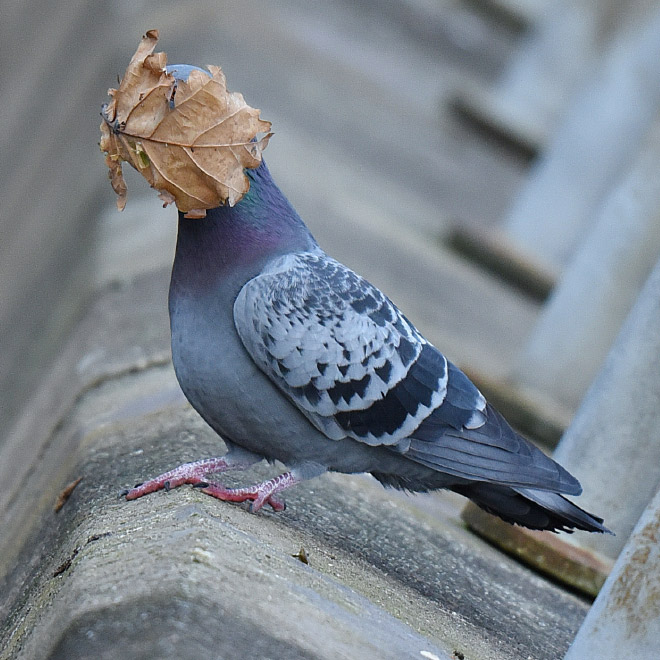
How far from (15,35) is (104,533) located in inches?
319

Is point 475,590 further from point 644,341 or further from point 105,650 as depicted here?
point 105,650

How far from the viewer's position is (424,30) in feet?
55.7

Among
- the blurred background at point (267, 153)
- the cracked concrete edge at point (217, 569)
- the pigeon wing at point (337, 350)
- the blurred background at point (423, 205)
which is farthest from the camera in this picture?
the blurred background at point (267, 153)

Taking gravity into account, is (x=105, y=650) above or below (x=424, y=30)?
below

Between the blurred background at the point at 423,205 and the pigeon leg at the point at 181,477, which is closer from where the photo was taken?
the pigeon leg at the point at 181,477

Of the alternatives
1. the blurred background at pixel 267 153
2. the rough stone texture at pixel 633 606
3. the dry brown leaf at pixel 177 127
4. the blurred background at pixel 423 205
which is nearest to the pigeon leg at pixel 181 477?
the blurred background at pixel 423 205

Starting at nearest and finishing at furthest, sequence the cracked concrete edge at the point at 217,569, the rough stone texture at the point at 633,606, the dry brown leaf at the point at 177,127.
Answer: the cracked concrete edge at the point at 217,569 → the rough stone texture at the point at 633,606 → the dry brown leaf at the point at 177,127

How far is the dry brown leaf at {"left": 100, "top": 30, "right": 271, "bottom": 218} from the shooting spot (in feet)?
10.8

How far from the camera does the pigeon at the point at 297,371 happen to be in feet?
12.0

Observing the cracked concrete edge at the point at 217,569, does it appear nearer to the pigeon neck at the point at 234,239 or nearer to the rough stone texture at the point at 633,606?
the rough stone texture at the point at 633,606

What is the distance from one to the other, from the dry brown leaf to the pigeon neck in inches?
13.6

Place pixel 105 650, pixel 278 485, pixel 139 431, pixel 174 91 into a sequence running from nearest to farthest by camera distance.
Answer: pixel 105 650 < pixel 174 91 < pixel 278 485 < pixel 139 431

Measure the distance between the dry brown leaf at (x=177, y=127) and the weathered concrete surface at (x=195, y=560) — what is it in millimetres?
1053

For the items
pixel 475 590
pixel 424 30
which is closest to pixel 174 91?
pixel 475 590
